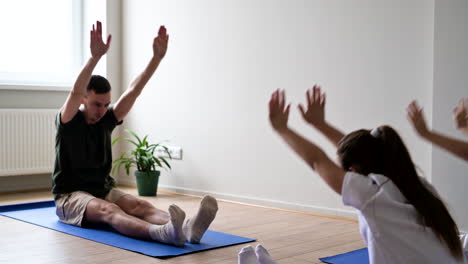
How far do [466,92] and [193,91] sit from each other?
2.33 metres

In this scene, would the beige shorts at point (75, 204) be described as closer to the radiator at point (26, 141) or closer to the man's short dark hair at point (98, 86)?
the man's short dark hair at point (98, 86)

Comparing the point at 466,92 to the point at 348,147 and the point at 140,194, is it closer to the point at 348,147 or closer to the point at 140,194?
the point at 348,147

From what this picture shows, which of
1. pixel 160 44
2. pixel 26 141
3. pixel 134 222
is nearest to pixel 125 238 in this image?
pixel 134 222

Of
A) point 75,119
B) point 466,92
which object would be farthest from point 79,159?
point 466,92

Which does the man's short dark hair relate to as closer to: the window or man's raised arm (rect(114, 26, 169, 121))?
man's raised arm (rect(114, 26, 169, 121))

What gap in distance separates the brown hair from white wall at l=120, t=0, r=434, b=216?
6.00 ft

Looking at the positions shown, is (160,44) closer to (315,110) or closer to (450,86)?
(315,110)

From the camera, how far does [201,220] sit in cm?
296

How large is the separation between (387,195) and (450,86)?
1826 mm

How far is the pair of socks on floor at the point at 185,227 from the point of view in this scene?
2836mm

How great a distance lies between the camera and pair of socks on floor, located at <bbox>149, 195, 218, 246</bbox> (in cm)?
284

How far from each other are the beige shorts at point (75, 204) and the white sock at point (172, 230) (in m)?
0.53

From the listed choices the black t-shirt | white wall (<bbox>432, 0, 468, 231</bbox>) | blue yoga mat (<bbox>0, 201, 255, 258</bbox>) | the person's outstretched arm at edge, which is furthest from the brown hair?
the black t-shirt

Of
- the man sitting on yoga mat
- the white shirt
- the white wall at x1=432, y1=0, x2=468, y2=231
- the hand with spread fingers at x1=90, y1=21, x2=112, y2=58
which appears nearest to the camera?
the white shirt
